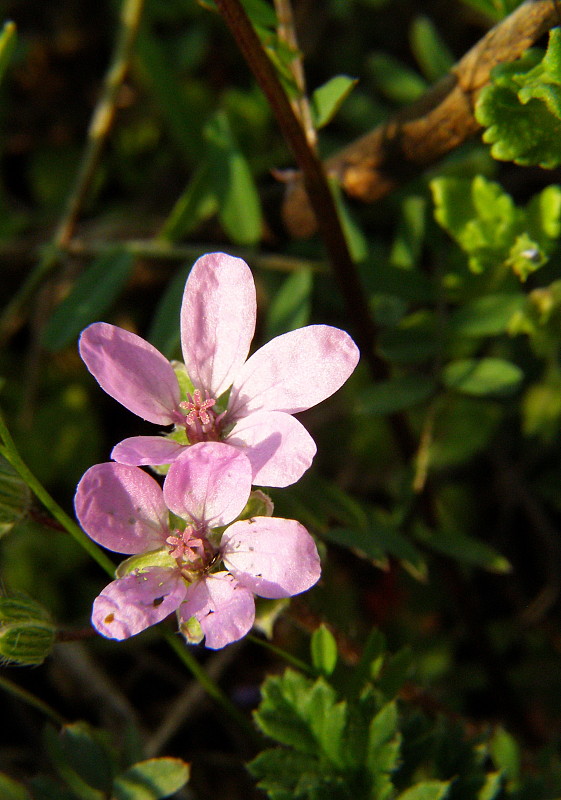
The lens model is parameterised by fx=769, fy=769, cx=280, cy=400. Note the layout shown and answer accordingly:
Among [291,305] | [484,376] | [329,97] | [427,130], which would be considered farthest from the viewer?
[291,305]

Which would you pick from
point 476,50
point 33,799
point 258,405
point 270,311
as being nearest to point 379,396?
point 270,311

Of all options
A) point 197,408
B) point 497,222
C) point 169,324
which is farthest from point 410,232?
point 197,408

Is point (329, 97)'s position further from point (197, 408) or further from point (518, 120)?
point (197, 408)

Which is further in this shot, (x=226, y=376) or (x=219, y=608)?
(x=226, y=376)

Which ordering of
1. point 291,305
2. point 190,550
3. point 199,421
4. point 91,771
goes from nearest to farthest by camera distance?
point 190,550 < point 199,421 < point 91,771 < point 291,305

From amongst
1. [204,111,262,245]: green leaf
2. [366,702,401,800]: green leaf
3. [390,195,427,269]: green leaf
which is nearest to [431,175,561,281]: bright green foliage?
[390,195,427,269]: green leaf

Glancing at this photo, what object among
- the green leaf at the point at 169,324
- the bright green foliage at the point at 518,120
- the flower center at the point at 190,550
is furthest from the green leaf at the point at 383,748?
the bright green foliage at the point at 518,120

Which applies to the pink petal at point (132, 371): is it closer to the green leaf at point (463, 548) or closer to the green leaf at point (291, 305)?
the green leaf at point (291, 305)
